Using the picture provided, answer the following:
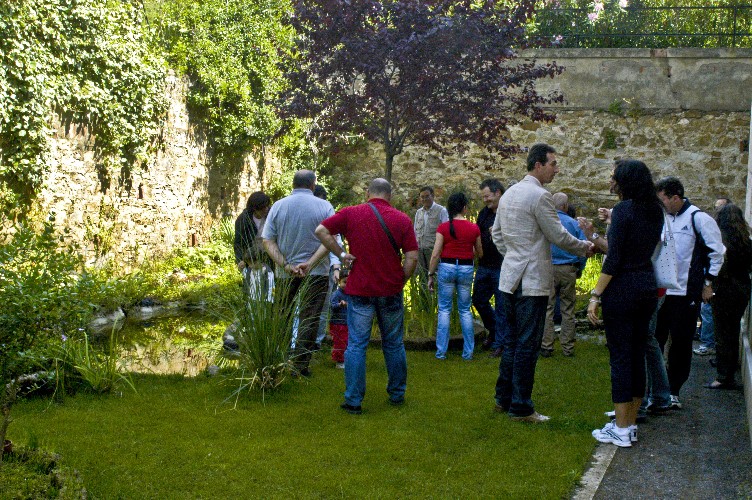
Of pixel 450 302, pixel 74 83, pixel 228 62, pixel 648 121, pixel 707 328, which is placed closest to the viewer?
pixel 450 302

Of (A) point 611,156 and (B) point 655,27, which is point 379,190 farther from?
A: (B) point 655,27

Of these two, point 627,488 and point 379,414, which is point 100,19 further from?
point 627,488

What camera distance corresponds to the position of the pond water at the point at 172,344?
8312 mm

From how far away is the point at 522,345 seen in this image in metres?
6.08

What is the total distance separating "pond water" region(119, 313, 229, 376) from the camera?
327 inches

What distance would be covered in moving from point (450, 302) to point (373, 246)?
2474mm

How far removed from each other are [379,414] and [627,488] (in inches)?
82.6

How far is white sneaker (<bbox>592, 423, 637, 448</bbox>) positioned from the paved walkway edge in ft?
0.15

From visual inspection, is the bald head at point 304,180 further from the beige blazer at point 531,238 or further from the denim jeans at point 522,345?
the denim jeans at point 522,345

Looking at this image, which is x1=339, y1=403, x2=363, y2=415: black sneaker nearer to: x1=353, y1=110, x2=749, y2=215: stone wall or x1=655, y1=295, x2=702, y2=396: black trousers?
x1=655, y1=295, x2=702, y2=396: black trousers

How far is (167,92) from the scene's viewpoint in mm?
13766

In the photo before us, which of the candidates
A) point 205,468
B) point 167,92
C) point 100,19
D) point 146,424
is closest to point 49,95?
point 100,19

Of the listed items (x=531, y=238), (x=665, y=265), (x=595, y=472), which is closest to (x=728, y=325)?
(x=665, y=265)

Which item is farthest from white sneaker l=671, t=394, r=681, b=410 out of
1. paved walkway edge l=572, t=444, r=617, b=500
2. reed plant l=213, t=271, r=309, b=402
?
reed plant l=213, t=271, r=309, b=402
